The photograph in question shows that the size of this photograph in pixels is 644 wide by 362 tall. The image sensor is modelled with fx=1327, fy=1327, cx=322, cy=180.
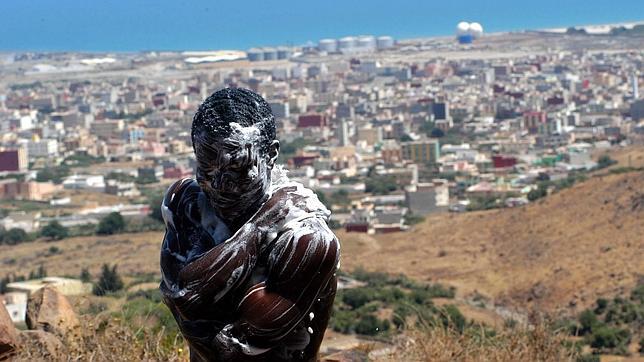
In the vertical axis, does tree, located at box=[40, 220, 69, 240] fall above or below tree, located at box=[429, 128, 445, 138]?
below

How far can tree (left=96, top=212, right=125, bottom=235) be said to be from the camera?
31.2 m

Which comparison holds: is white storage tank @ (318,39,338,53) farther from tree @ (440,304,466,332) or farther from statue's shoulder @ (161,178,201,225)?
statue's shoulder @ (161,178,201,225)

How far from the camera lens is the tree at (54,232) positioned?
105ft

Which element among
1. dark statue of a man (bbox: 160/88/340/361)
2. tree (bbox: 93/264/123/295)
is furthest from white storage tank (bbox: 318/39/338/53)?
dark statue of a man (bbox: 160/88/340/361)

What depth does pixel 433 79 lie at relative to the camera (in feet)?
300

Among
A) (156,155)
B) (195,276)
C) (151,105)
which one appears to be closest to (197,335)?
(195,276)

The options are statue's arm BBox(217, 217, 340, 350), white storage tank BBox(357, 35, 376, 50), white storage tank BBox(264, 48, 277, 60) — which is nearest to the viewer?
statue's arm BBox(217, 217, 340, 350)

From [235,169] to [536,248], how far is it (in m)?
23.2

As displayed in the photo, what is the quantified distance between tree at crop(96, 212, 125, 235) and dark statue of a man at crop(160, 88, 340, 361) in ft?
94.7

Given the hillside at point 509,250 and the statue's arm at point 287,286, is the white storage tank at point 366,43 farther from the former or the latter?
the statue's arm at point 287,286

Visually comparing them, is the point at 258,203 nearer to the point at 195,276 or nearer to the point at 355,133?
the point at 195,276

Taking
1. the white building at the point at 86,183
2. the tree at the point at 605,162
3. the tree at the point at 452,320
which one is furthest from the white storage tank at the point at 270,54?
the tree at the point at 452,320

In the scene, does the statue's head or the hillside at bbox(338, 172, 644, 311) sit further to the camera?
the hillside at bbox(338, 172, 644, 311)

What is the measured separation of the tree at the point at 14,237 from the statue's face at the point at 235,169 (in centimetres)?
3033
